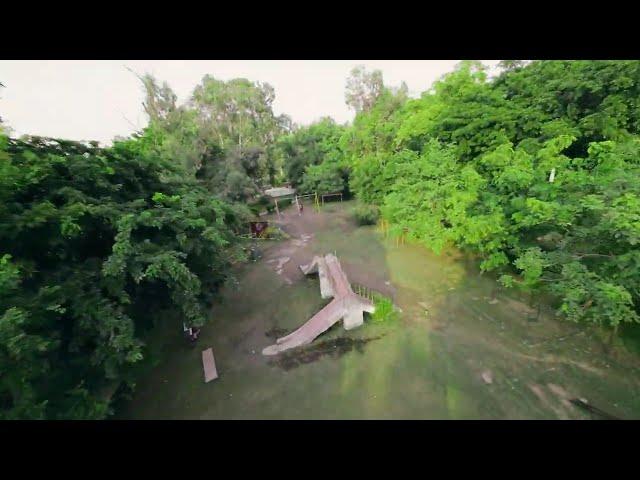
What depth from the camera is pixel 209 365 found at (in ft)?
27.1

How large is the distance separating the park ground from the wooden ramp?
164mm

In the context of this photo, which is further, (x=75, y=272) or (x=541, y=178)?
(x=541, y=178)

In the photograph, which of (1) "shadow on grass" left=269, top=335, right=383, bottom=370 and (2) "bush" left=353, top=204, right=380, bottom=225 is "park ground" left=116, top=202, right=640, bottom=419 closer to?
(1) "shadow on grass" left=269, top=335, right=383, bottom=370

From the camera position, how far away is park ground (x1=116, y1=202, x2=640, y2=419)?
6.61 metres

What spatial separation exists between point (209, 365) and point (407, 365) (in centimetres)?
564

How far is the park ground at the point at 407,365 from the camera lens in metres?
6.61

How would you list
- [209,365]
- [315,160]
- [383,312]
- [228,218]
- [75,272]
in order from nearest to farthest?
[75,272]
[209,365]
[383,312]
[228,218]
[315,160]

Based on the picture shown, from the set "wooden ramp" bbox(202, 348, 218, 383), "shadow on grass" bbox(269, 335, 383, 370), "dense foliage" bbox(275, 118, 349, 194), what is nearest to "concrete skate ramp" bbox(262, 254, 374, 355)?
"shadow on grass" bbox(269, 335, 383, 370)

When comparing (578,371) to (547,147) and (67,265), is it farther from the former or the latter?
(67,265)

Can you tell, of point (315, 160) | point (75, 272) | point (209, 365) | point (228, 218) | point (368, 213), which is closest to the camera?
point (75, 272)

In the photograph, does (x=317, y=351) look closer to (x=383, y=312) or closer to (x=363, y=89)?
(x=383, y=312)

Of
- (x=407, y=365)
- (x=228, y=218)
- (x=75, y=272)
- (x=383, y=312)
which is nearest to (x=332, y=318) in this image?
(x=383, y=312)

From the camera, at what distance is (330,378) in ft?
24.7
